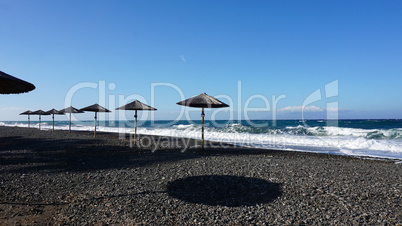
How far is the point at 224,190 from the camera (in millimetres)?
4789

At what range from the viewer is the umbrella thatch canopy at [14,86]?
3696mm

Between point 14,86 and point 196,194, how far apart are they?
13.7 ft

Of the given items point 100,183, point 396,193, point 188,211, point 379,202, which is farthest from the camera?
point 100,183

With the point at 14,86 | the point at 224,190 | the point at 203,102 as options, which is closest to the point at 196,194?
the point at 224,190

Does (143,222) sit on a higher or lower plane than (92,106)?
lower

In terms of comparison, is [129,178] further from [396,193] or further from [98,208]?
[396,193]

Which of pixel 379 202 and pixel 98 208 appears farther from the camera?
pixel 379 202

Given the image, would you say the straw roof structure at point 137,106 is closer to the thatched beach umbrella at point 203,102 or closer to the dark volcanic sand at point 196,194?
the thatched beach umbrella at point 203,102

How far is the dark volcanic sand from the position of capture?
11.9 ft

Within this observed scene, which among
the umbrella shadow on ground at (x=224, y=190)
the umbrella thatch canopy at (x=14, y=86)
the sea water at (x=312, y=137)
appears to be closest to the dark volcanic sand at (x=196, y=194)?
the umbrella shadow on ground at (x=224, y=190)

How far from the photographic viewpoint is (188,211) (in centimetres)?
379

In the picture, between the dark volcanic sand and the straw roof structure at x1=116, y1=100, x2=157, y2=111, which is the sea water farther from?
the dark volcanic sand

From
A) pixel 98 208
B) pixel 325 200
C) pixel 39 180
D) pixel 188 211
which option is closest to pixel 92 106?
pixel 39 180

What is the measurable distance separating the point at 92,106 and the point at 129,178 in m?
11.7
